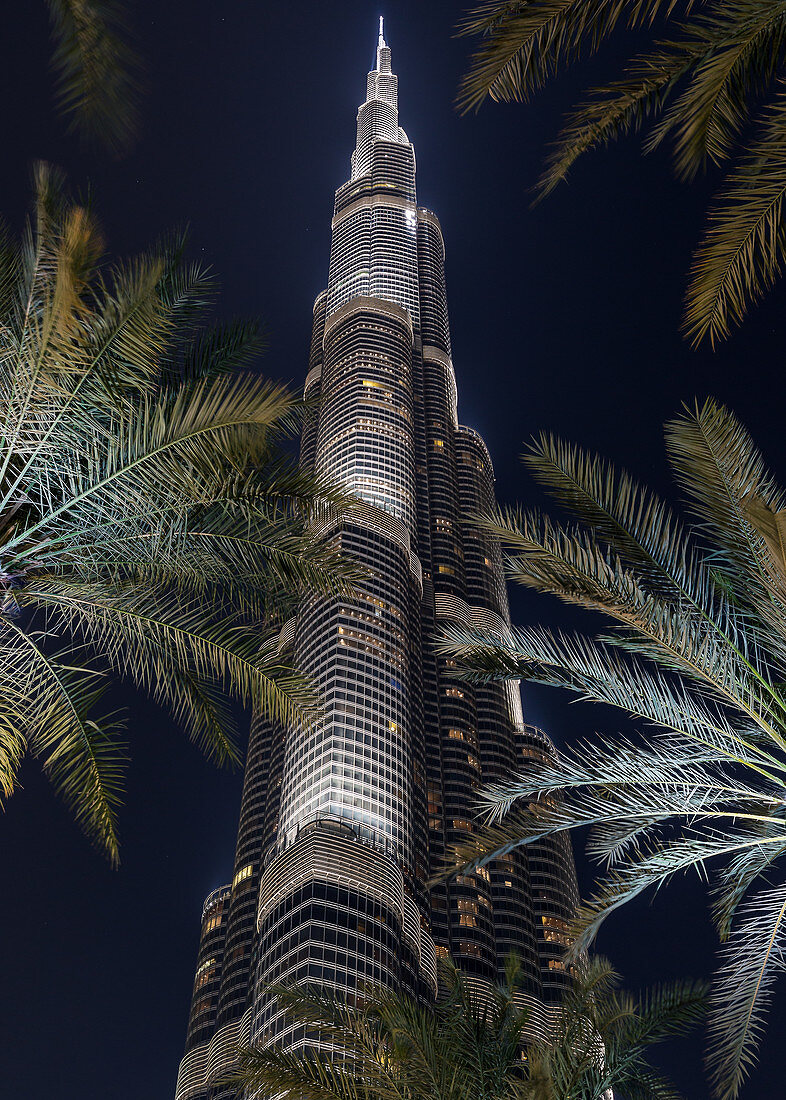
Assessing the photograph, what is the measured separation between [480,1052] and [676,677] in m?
7.08

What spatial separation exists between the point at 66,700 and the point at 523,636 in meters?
5.19

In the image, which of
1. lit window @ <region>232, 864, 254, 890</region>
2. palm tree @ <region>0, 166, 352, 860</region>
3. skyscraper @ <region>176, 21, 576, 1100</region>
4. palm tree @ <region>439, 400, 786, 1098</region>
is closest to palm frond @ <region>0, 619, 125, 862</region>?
palm tree @ <region>0, 166, 352, 860</region>

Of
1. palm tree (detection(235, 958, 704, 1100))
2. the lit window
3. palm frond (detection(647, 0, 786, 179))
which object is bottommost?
palm tree (detection(235, 958, 704, 1100))

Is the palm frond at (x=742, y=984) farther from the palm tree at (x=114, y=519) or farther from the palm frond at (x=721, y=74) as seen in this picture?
the palm frond at (x=721, y=74)

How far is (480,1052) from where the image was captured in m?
14.1

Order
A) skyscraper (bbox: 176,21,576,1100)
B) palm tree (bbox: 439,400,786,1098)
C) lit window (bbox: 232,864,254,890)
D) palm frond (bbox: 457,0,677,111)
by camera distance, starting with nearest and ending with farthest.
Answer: palm frond (bbox: 457,0,677,111), palm tree (bbox: 439,400,786,1098), skyscraper (bbox: 176,21,576,1100), lit window (bbox: 232,864,254,890)

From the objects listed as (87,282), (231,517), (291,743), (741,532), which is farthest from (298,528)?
(291,743)

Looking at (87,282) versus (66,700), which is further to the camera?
(66,700)

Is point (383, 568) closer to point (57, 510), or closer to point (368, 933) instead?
point (368, 933)

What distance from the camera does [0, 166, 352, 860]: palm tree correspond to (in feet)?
32.4

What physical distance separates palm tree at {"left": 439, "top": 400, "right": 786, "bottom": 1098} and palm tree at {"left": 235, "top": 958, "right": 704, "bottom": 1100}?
360 cm

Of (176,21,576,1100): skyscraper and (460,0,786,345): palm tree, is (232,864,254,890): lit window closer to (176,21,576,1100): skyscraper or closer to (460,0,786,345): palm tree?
(176,21,576,1100): skyscraper

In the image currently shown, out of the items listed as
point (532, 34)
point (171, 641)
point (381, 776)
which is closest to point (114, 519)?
point (171, 641)

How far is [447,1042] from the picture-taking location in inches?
565
